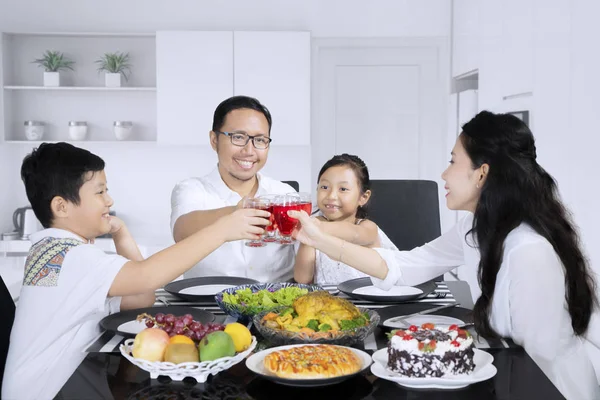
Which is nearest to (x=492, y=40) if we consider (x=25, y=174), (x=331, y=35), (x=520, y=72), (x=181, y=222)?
(x=520, y=72)

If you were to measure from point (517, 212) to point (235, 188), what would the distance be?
130 centimetres

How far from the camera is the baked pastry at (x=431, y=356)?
4.73 feet

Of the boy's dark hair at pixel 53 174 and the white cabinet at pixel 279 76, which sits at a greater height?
the white cabinet at pixel 279 76

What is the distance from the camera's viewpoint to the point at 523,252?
5.91ft

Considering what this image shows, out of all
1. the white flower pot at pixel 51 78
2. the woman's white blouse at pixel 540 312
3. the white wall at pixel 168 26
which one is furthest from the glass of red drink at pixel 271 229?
the white flower pot at pixel 51 78

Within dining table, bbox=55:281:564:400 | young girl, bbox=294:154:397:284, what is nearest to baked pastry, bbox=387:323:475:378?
dining table, bbox=55:281:564:400

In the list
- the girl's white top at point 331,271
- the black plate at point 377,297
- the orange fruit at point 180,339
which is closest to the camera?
the orange fruit at point 180,339

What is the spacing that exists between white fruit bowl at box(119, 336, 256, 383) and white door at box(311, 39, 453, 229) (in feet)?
13.5

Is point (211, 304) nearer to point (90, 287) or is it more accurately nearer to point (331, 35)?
point (90, 287)

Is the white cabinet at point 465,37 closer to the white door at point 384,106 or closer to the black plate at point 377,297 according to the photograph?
the white door at point 384,106

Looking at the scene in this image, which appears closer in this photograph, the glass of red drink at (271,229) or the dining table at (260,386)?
the dining table at (260,386)

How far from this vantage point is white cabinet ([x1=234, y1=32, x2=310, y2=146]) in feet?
16.7

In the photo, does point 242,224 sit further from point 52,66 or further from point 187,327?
point 52,66

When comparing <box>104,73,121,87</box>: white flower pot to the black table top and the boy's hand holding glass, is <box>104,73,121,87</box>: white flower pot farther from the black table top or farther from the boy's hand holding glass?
the black table top
